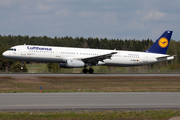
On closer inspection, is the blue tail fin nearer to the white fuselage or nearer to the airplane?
the airplane

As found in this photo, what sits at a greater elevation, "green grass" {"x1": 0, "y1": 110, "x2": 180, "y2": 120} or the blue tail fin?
the blue tail fin

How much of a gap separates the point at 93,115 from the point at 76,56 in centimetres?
2966

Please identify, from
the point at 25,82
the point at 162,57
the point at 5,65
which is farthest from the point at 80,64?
the point at 5,65

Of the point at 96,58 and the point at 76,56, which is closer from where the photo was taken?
the point at 96,58

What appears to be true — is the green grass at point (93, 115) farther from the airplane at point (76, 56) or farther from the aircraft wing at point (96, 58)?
the aircraft wing at point (96, 58)

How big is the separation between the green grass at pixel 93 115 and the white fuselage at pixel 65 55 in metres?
27.7

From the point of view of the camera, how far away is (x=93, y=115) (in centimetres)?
1170

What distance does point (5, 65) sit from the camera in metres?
83.2

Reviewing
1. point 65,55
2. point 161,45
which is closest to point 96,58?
point 65,55

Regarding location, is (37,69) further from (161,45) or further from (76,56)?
(161,45)

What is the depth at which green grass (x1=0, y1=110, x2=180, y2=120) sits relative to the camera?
1120 centimetres

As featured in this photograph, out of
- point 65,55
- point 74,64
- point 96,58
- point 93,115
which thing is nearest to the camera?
point 93,115

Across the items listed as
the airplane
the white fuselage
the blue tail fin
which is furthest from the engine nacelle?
the blue tail fin

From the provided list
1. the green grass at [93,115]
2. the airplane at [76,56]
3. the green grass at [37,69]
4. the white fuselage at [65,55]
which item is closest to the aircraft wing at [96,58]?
the airplane at [76,56]
